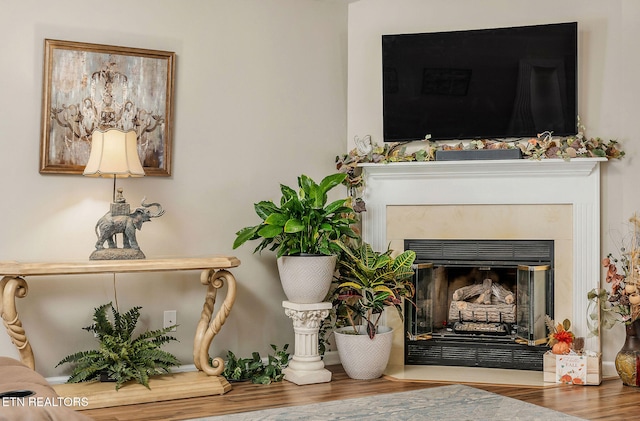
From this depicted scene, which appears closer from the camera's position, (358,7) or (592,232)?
(592,232)

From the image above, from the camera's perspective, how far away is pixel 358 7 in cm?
521

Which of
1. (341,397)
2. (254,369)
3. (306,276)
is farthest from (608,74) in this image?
(254,369)

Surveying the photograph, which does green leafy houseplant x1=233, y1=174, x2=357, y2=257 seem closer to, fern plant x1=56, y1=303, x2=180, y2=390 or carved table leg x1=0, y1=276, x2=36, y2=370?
fern plant x1=56, y1=303, x2=180, y2=390

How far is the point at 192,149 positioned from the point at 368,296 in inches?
56.2

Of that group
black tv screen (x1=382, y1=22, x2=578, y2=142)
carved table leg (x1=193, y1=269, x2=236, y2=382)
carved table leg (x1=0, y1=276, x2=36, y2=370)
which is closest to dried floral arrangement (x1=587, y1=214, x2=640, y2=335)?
black tv screen (x1=382, y1=22, x2=578, y2=142)

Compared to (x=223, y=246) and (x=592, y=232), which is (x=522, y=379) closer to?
(x=592, y=232)

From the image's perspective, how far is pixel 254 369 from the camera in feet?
15.0

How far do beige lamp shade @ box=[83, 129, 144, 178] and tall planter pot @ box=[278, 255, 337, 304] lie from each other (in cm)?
107

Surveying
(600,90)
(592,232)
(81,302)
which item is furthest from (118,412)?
(600,90)

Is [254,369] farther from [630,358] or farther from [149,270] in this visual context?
[630,358]

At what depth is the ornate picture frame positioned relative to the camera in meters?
4.18

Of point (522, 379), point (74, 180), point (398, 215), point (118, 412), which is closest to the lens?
point (118, 412)

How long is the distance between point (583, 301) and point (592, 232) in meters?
0.44

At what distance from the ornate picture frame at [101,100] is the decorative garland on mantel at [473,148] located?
4.14ft
